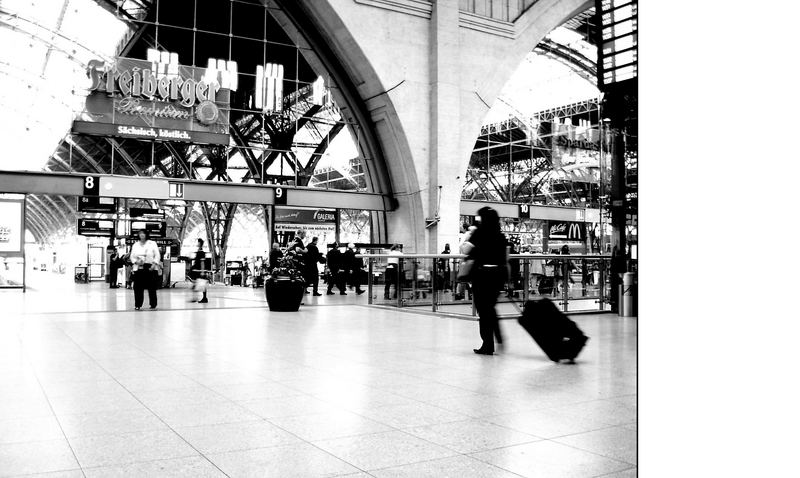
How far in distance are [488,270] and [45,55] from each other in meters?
22.0

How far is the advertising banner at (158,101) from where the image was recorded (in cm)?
1981

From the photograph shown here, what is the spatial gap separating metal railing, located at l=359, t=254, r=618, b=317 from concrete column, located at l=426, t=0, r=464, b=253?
7207 mm

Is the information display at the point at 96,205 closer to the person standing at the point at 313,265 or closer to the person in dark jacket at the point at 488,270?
the person standing at the point at 313,265

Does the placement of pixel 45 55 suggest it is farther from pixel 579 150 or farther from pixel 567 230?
pixel 567 230

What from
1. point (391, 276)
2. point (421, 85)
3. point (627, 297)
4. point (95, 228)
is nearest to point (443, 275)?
point (391, 276)

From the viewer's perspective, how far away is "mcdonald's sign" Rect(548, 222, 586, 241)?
2648cm

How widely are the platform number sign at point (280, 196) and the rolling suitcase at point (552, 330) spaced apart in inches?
638

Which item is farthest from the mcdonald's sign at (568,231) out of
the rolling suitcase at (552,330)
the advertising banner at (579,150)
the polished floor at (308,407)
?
the rolling suitcase at (552,330)

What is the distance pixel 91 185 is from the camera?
64.4 feet

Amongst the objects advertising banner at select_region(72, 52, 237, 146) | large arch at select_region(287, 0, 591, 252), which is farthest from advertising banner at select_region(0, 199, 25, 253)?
large arch at select_region(287, 0, 591, 252)
